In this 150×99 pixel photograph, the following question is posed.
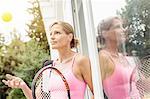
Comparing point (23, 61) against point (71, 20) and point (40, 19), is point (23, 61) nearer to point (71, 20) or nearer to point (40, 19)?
point (40, 19)

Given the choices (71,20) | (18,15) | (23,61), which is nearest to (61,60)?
(71,20)

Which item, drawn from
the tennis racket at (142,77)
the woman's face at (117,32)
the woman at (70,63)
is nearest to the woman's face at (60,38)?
the woman at (70,63)

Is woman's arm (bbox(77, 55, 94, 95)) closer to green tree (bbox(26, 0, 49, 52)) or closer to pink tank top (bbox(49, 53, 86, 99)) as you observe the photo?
pink tank top (bbox(49, 53, 86, 99))

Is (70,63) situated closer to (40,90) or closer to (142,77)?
(40,90)

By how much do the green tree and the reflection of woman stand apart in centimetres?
150

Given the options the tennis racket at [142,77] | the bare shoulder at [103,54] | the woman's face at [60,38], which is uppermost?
the woman's face at [60,38]

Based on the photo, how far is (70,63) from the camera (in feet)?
5.48

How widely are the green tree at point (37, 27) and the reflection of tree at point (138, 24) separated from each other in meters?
1.57

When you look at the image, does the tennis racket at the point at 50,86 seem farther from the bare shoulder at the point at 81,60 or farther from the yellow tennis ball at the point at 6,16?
the yellow tennis ball at the point at 6,16

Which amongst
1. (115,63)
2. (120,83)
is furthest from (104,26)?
(120,83)

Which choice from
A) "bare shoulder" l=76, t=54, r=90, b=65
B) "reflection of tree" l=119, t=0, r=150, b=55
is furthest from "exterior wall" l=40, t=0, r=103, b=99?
"reflection of tree" l=119, t=0, r=150, b=55

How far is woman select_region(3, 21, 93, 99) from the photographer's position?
1616 mm

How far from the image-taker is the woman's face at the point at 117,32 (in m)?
1.45

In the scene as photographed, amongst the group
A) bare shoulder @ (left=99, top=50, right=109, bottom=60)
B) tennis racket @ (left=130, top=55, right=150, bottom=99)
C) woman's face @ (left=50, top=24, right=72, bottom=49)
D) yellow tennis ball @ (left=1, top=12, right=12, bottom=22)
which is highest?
yellow tennis ball @ (left=1, top=12, right=12, bottom=22)
